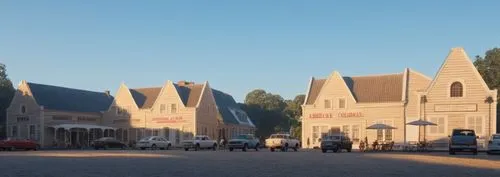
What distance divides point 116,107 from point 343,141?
3496cm

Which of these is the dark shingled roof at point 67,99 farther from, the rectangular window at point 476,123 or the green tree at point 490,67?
the green tree at point 490,67

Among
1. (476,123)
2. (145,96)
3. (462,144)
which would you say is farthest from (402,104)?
→ (145,96)

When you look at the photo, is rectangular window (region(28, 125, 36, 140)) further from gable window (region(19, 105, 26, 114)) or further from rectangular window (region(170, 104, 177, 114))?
rectangular window (region(170, 104, 177, 114))

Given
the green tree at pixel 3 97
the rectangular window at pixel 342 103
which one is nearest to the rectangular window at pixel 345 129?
the rectangular window at pixel 342 103

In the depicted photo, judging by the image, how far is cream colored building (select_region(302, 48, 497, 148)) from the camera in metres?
48.2

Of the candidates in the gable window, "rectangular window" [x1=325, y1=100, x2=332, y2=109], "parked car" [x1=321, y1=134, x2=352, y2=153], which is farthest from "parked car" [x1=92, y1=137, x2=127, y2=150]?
"parked car" [x1=321, y1=134, x2=352, y2=153]

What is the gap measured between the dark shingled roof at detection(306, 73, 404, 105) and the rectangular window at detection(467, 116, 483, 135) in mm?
6617

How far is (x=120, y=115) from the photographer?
68750 mm

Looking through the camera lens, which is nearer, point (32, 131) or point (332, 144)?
point (332, 144)

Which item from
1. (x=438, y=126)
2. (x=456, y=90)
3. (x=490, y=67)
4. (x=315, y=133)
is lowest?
(x=315, y=133)

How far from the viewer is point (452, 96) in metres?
49.2

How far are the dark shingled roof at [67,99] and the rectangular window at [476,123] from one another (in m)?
42.1

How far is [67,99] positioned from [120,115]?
249 inches

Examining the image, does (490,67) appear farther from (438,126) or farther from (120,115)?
(120,115)
